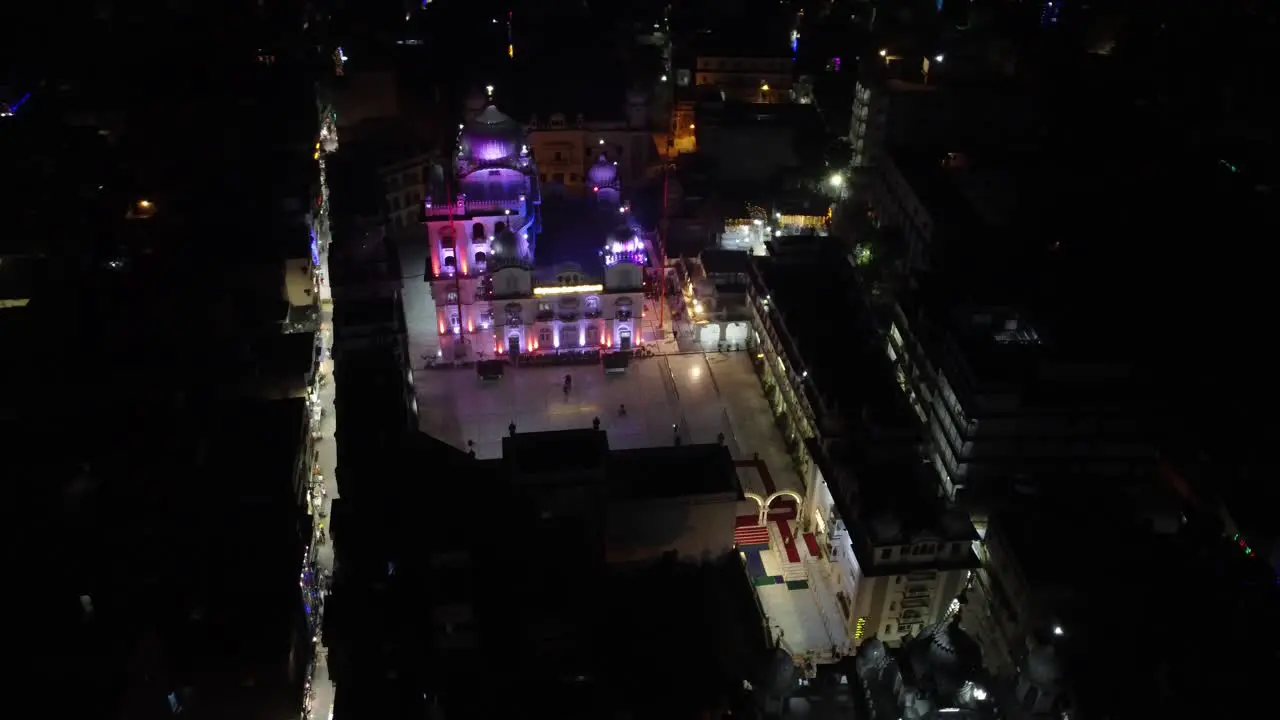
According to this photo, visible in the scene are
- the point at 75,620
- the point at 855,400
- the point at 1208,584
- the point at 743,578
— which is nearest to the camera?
the point at 75,620

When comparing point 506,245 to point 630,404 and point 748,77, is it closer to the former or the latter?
point 630,404

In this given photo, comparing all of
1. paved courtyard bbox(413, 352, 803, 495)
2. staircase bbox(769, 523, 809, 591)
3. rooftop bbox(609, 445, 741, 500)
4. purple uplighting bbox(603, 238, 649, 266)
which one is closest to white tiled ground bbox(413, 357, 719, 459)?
paved courtyard bbox(413, 352, 803, 495)

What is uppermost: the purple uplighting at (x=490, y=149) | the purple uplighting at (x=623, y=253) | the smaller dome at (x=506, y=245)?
the purple uplighting at (x=490, y=149)

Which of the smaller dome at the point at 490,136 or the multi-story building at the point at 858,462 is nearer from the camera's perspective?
the multi-story building at the point at 858,462

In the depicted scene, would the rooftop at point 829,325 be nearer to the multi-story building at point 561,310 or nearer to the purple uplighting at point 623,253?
the purple uplighting at point 623,253

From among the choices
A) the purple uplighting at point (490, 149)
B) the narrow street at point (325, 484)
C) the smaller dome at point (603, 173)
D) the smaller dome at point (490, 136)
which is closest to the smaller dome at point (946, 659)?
the narrow street at point (325, 484)

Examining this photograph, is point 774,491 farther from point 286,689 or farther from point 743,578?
point 286,689

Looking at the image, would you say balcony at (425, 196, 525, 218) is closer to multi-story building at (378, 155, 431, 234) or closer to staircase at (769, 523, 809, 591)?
multi-story building at (378, 155, 431, 234)

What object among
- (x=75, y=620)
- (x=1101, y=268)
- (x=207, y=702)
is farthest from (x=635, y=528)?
(x=1101, y=268)

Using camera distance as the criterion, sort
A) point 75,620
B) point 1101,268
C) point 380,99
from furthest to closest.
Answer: point 380,99 → point 1101,268 → point 75,620
